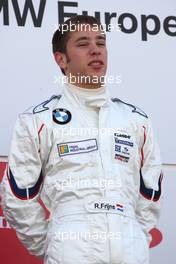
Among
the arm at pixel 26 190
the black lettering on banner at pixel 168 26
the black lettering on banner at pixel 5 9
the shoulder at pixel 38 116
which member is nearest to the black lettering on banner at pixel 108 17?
the black lettering on banner at pixel 168 26

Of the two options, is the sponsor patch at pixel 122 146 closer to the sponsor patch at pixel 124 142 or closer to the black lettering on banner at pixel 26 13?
the sponsor patch at pixel 124 142

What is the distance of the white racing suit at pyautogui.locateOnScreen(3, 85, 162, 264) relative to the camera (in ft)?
6.09

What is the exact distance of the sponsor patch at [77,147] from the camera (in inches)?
78.5

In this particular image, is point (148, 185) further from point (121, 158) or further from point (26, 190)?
point (26, 190)

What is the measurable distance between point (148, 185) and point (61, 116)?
348 mm

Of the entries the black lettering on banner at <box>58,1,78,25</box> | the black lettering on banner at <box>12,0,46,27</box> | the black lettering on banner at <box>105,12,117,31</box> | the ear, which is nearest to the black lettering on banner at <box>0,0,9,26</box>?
the black lettering on banner at <box>12,0,46,27</box>

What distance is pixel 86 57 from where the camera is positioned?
7.06ft

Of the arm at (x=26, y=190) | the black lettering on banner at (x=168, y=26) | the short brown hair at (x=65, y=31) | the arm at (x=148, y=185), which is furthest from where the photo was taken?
the black lettering on banner at (x=168, y=26)

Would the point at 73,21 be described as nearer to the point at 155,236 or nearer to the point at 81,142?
the point at 81,142

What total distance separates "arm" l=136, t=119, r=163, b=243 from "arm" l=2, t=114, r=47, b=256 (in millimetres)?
317

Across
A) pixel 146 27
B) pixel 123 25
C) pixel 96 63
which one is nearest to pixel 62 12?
pixel 123 25

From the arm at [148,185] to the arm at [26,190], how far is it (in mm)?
317

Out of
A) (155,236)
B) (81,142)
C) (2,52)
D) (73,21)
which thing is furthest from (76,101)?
(155,236)

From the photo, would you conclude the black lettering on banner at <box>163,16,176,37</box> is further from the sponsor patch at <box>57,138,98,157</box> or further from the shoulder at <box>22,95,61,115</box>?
the sponsor patch at <box>57,138,98,157</box>
